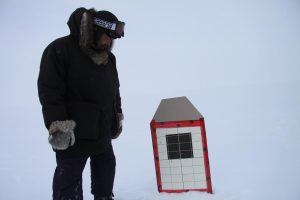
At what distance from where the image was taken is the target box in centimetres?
214

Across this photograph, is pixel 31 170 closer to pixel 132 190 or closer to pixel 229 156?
pixel 132 190

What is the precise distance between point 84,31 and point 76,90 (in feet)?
1.06

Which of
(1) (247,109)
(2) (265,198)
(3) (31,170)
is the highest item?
(1) (247,109)

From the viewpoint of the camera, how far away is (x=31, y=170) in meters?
3.16

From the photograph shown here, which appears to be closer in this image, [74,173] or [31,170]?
[74,173]

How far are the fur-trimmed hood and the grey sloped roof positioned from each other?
63 cm

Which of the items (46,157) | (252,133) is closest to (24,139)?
(46,157)

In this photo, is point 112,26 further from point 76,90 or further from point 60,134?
point 60,134

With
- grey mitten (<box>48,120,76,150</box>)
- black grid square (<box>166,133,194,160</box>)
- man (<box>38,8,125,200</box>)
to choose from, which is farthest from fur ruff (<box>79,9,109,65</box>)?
black grid square (<box>166,133,194,160</box>)

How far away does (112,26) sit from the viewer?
1.76m

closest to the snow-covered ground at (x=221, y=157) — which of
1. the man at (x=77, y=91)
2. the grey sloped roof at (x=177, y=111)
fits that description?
the grey sloped roof at (x=177, y=111)

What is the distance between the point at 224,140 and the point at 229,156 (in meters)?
0.61

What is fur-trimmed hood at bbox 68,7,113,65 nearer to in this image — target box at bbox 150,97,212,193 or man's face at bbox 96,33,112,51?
man's face at bbox 96,33,112,51

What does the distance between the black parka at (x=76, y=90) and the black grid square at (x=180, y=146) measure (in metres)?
0.53
